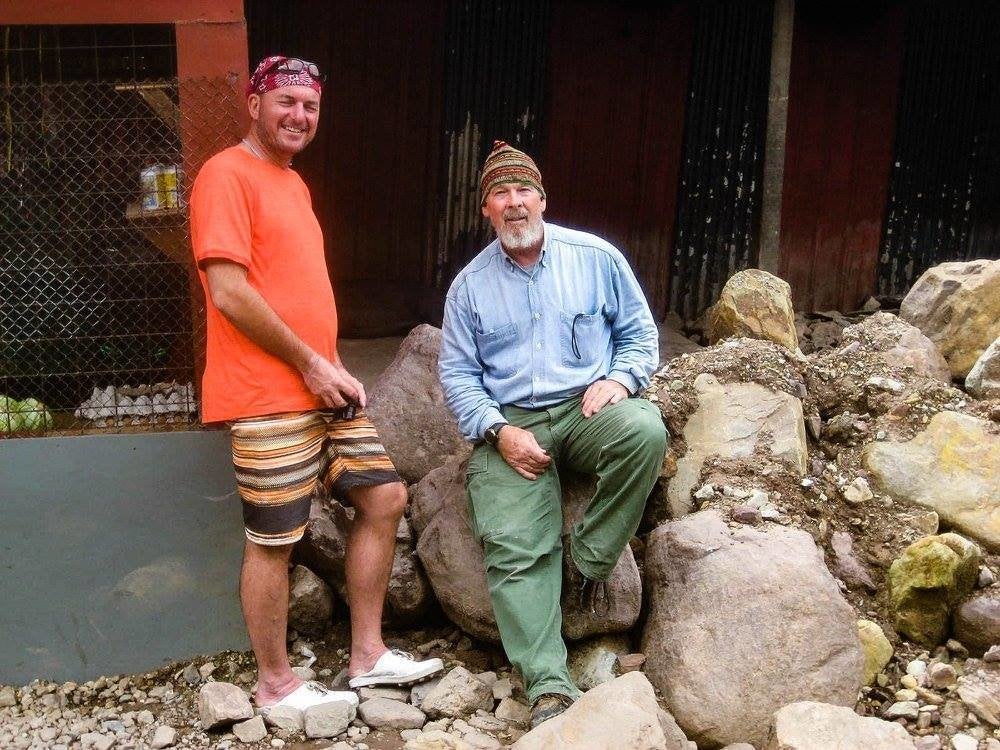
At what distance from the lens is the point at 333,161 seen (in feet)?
24.5

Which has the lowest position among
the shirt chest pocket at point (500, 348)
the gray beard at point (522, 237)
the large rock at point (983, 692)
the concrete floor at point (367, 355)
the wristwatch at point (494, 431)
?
the large rock at point (983, 692)

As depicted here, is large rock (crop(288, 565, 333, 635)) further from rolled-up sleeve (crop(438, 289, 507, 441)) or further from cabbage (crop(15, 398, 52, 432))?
cabbage (crop(15, 398, 52, 432))

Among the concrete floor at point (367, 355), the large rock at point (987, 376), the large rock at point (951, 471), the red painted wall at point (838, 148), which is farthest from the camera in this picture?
the red painted wall at point (838, 148)

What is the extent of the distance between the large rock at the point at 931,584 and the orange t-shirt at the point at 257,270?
7.45 feet

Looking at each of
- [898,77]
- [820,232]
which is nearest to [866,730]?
[820,232]

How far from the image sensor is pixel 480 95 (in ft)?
24.2

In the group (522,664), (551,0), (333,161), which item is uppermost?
(551,0)

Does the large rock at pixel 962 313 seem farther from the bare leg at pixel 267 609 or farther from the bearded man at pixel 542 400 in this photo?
the bare leg at pixel 267 609

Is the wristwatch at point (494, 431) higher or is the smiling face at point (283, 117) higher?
the smiling face at point (283, 117)

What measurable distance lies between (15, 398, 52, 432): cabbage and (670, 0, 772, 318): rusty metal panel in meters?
5.18

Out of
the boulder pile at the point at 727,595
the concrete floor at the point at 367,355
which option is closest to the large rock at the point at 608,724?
the boulder pile at the point at 727,595

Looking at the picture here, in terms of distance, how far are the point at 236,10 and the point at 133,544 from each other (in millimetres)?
2170

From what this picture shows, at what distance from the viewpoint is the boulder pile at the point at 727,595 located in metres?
3.29

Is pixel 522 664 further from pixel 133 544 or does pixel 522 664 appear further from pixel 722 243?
pixel 722 243
